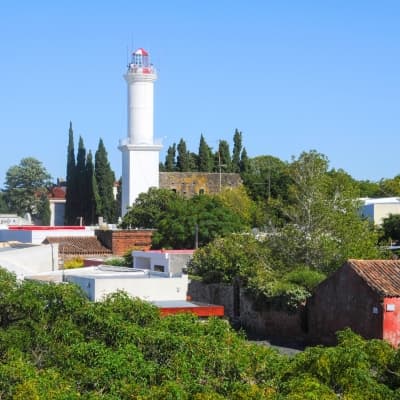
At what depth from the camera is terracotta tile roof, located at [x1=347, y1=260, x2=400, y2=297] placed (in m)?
30.0

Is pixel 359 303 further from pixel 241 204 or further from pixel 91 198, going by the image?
pixel 91 198

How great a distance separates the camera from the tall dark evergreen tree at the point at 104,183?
77250 millimetres

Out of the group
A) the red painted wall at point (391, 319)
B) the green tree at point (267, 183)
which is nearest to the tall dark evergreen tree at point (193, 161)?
the green tree at point (267, 183)

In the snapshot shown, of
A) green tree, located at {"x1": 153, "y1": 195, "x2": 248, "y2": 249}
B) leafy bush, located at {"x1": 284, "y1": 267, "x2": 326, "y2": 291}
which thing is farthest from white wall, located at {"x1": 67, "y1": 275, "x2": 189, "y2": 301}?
green tree, located at {"x1": 153, "y1": 195, "x2": 248, "y2": 249}

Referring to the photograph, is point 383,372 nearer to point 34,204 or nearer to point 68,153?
point 68,153

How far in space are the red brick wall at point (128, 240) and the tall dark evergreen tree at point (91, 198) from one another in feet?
68.5

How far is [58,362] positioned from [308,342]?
596 inches

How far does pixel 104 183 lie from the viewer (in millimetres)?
77312

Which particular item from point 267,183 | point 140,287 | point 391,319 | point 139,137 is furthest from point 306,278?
point 267,183

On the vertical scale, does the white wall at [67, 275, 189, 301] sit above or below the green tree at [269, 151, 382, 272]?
below

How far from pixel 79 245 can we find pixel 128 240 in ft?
9.05

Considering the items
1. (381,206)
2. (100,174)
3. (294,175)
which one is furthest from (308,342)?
(100,174)

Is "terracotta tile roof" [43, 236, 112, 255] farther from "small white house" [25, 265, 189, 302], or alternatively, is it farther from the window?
"small white house" [25, 265, 189, 302]

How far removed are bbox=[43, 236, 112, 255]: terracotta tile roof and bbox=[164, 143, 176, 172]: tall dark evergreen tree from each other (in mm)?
28867
